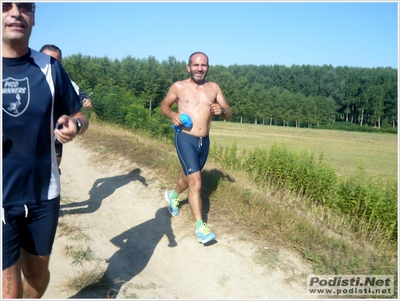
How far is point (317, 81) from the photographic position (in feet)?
334

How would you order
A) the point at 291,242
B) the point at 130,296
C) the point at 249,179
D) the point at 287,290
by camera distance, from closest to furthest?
the point at 130,296, the point at 287,290, the point at 291,242, the point at 249,179

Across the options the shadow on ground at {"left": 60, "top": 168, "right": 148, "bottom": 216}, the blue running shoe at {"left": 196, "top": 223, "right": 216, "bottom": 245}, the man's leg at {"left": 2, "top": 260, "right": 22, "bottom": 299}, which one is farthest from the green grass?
the man's leg at {"left": 2, "top": 260, "right": 22, "bottom": 299}

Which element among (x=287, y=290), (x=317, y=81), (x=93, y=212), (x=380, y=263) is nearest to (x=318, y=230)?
(x=380, y=263)

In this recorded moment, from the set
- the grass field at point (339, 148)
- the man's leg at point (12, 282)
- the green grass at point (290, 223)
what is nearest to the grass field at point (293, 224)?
the green grass at point (290, 223)

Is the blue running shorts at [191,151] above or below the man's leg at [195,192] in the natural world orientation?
above

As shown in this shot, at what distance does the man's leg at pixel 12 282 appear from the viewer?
271 cm

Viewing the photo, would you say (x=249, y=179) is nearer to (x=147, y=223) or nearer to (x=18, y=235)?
(x=147, y=223)

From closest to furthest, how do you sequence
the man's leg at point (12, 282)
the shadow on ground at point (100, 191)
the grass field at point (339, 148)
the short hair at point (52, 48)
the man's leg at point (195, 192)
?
the man's leg at point (12, 282) → the man's leg at point (195, 192) → the short hair at point (52, 48) → the shadow on ground at point (100, 191) → the grass field at point (339, 148)

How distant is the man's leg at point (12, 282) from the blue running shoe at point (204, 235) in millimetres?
2688

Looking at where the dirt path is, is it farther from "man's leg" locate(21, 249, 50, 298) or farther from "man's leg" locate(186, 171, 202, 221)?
"man's leg" locate(21, 249, 50, 298)

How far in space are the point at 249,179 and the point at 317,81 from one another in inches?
3933

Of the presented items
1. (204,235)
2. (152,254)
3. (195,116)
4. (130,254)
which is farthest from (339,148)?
(130,254)

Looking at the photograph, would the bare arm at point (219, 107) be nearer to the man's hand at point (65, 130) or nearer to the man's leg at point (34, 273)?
the man's hand at point (65, 130)

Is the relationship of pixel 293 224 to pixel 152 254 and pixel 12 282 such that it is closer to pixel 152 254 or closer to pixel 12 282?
pixel 152 254
